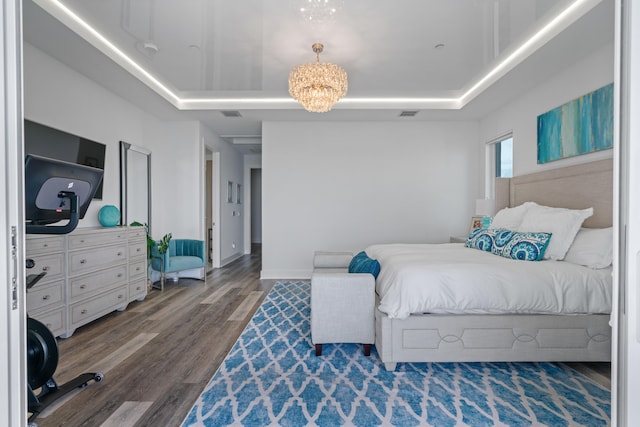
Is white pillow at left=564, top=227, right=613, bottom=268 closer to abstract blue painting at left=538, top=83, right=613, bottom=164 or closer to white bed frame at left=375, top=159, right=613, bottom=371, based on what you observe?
white bed frame at left=375, top=159, right=613, bottom=371

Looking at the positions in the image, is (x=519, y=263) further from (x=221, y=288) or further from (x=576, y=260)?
(x=221, y=288)

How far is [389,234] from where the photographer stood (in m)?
5.46

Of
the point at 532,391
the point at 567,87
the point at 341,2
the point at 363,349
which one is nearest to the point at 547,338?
the point at 532,391

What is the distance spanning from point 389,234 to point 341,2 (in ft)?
12.0

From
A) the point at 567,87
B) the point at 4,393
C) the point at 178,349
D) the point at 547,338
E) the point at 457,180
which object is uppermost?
the point at 567,87

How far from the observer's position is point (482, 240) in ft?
10.9

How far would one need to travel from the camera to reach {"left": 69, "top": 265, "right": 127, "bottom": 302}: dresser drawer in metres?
2.94

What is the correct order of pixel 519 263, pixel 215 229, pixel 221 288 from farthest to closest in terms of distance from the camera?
pixel 215 229
pixel 221 288
pixel 519 263

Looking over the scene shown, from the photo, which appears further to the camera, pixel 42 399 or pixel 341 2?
pixel 341 2

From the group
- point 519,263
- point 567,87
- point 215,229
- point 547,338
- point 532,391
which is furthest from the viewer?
point 215,229

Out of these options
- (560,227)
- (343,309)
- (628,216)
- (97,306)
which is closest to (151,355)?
(97,306)

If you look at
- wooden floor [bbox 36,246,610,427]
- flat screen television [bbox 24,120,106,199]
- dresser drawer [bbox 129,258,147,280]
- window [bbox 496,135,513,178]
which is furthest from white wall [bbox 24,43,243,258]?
window [bbox 496,135,513,178]

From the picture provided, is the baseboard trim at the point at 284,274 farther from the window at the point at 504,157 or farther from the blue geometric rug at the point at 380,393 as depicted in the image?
the window at the point at 504,157

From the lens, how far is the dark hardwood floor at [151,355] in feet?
6.06
